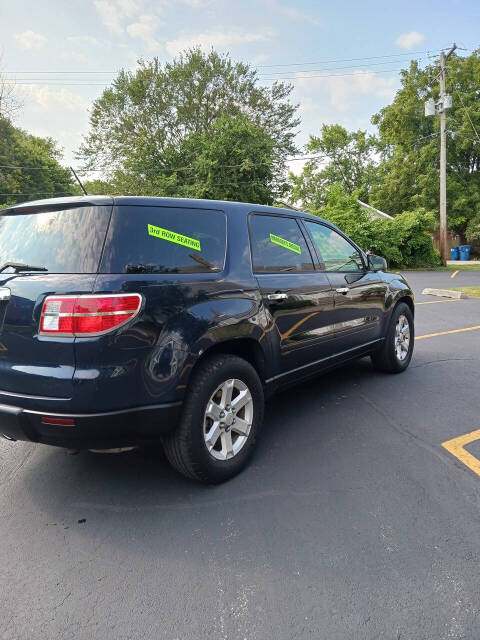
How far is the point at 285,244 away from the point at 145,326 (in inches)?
66.6

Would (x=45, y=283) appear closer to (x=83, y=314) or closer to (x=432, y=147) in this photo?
(x=83, y=314)

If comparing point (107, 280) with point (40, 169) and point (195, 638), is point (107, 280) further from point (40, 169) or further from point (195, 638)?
point (40, 169)

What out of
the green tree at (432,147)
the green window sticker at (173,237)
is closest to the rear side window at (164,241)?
the green window sticker at (173,237)

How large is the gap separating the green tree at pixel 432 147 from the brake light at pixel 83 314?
3517cm

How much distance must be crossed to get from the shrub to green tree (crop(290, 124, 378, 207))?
30.1 m

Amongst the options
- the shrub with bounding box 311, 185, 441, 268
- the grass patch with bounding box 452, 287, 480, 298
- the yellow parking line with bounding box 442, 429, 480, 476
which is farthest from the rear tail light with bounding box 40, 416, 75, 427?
the shrub with bounding box 311, 185, 441, 268

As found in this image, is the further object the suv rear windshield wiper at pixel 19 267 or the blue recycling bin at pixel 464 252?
the blue recycling bin at pixel 464 252

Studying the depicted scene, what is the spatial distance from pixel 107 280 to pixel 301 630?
5.81 feet

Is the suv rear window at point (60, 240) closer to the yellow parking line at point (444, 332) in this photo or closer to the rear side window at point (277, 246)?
the rear side window at point (277, 246)

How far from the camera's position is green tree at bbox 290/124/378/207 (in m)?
52.1

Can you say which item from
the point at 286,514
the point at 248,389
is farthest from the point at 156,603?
the point at 248,389

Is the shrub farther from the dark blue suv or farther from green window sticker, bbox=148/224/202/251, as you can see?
green window sticker, bbox=148/224/202/251

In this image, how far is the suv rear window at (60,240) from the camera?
2.28 meters

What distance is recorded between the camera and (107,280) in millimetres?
2184
